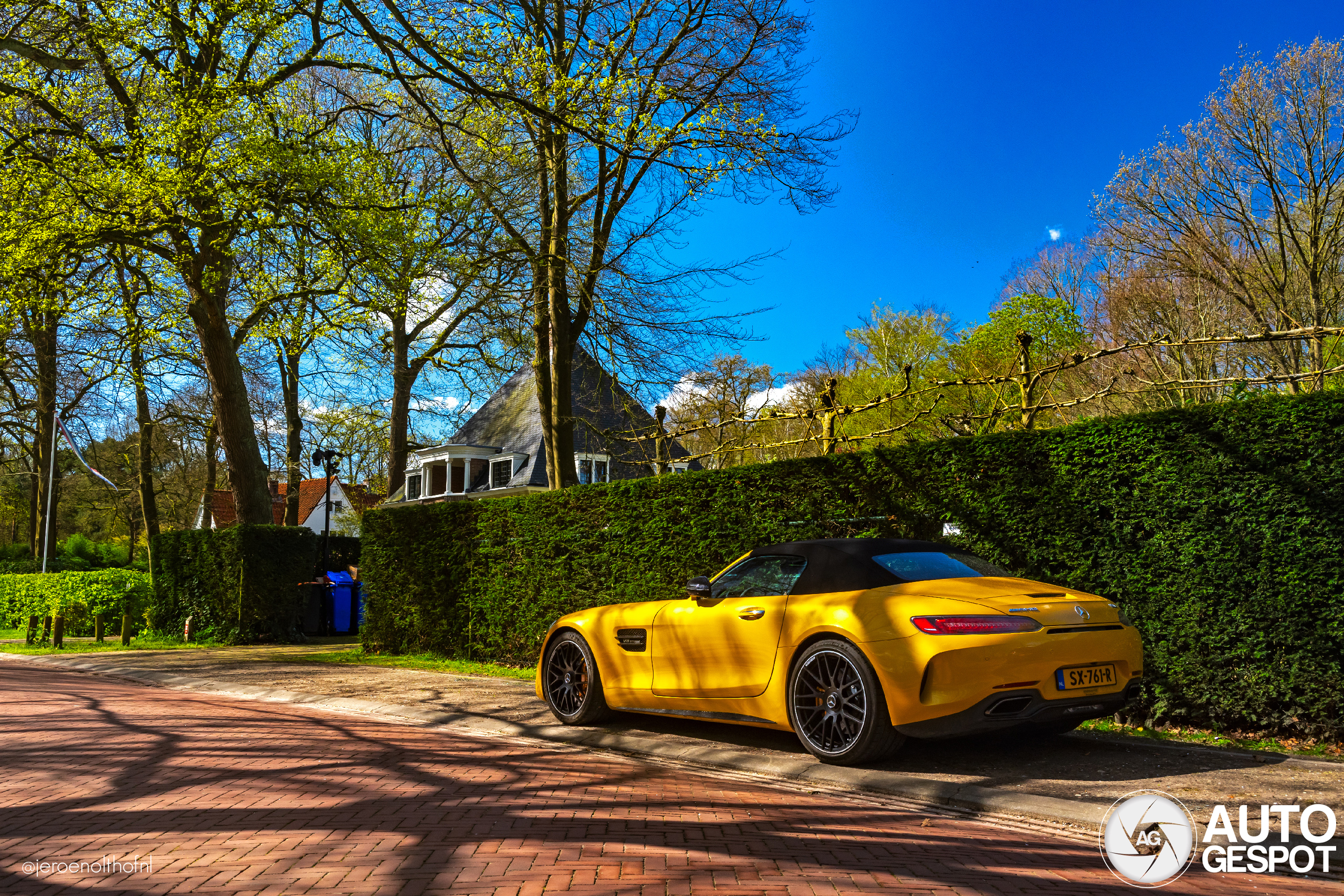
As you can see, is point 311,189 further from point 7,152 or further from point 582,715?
point 582,715

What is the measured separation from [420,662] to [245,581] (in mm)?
6897

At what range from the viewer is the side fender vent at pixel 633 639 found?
22.9 ft

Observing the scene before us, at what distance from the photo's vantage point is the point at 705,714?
6.57 metres

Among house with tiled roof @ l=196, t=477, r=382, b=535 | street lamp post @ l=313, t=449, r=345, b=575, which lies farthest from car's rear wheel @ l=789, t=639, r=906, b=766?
house with tiled roof @ l=196, t=477, r=382, b=535

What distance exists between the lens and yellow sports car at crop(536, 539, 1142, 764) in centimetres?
511

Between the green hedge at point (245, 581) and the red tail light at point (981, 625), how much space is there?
52.0 feet

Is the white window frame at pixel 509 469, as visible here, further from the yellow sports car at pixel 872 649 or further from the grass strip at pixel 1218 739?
the grass strip at pixel 1218 739

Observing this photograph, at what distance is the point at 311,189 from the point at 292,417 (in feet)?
52.6

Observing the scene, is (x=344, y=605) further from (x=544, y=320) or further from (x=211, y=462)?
(x=211, y=462)

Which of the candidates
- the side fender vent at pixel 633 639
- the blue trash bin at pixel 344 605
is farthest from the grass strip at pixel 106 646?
the side fender vent at pixel 633 639

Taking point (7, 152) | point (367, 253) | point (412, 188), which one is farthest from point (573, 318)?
point (7, 152)

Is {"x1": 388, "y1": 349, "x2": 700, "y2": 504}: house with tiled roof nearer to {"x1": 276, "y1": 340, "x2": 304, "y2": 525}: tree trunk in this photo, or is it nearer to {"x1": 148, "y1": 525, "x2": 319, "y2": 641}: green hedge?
{"x1": 276, "y1": 340, "x2": 304, "y2": 525}: tree trunk

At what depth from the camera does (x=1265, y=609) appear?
5.68 m

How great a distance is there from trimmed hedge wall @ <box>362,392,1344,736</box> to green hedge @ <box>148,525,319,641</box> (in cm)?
1118
